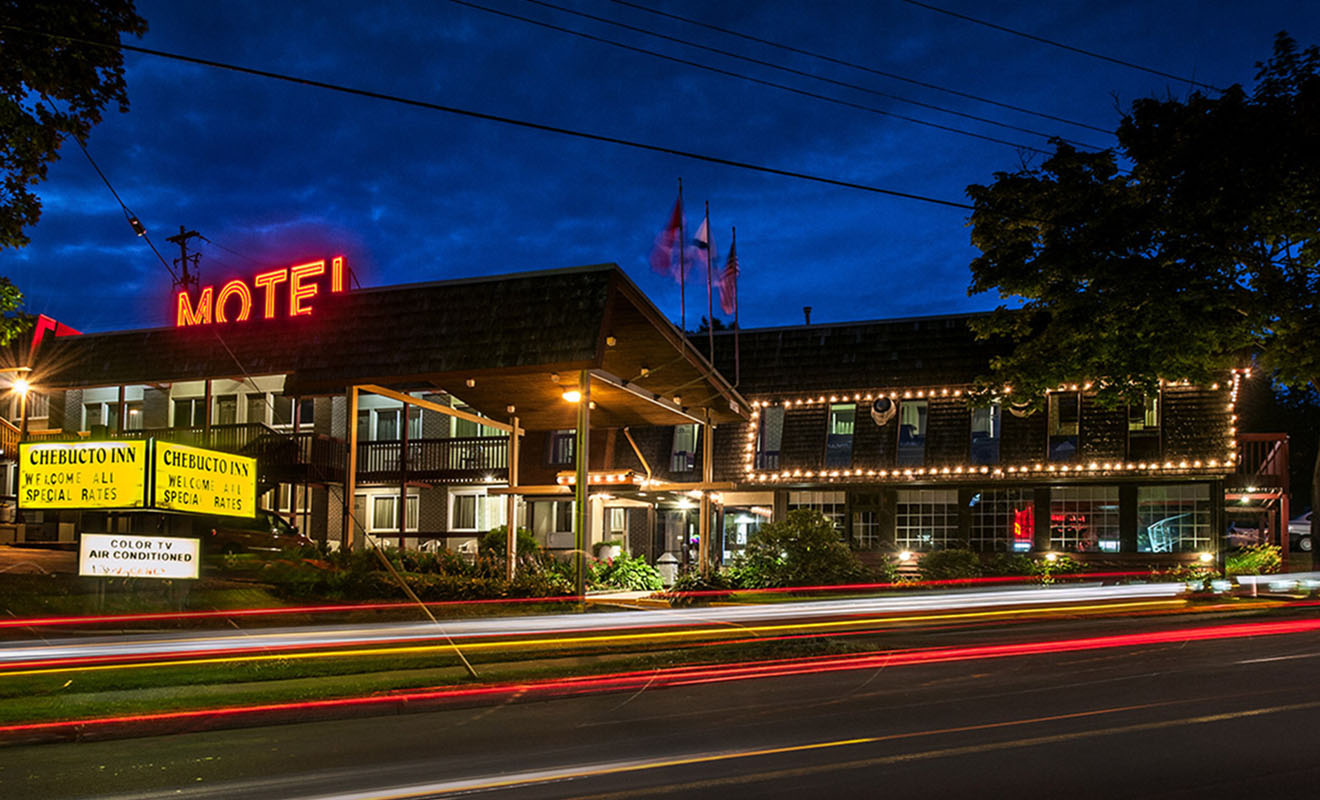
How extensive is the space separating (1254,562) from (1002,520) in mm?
6381

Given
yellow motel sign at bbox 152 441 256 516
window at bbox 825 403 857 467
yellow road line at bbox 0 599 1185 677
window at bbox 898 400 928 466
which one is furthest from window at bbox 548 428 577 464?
yellow road line at bbox 0 599 1185 677

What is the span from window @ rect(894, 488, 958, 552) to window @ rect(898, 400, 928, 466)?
0.95 metres

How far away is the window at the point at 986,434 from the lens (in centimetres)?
2953

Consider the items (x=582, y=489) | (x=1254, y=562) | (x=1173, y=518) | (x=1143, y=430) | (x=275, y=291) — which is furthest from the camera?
A: (x=275, y=291)

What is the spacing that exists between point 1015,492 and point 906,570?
4.08 m

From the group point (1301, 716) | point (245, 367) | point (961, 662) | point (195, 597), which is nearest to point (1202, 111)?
point (961, 662)

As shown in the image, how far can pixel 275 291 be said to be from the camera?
28.3 m

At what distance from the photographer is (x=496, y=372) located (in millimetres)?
19375

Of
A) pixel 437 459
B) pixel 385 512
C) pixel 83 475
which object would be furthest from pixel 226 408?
pixel 83 475

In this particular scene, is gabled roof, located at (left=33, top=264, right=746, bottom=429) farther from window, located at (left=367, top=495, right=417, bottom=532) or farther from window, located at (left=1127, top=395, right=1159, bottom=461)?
window, located at (left=1127, top=395, right=1159, bottom=461)

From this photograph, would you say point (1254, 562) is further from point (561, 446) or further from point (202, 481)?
point (202, 481)

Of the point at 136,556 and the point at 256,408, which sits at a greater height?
the point at 256,408

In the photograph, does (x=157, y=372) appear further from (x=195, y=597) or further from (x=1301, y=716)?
(x=1301, y=716)

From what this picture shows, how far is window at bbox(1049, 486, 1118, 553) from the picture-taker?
93.4 feet
